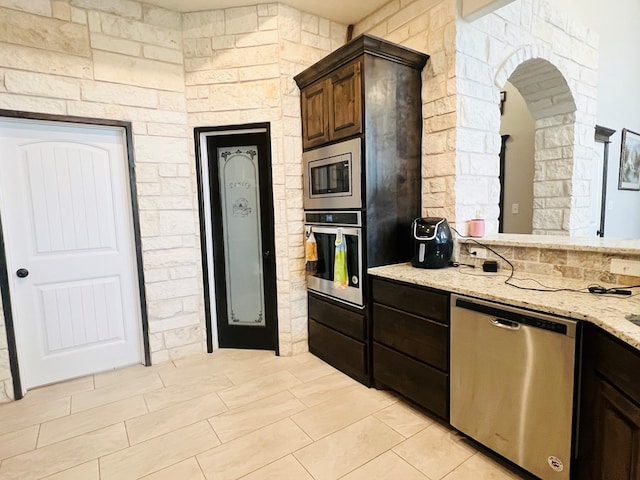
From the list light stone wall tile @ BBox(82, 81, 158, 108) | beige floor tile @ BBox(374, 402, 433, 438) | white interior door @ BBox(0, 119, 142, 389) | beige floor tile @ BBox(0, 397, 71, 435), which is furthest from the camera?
light stone wall tile @ BBox(82, 81, 158, 108)

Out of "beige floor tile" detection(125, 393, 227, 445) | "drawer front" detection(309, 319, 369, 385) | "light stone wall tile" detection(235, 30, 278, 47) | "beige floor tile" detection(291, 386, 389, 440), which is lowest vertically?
"beige floor tile" detection(291, 386, 389, 440)

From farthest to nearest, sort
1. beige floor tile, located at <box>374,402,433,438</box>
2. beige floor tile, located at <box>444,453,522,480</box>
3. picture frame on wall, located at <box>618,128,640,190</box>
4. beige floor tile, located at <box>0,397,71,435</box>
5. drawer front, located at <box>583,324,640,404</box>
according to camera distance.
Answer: picture frame on wall, located at <box>618,128,640,190</box>, beige floor tile, located at <box>0,397,71,435</box>, beige floor tile, located at <box>374,402,433,438</box>, beige floor tile, located at <box>444,453,522,480</box>, drawer front, located at <box>583,324,640,404</box>

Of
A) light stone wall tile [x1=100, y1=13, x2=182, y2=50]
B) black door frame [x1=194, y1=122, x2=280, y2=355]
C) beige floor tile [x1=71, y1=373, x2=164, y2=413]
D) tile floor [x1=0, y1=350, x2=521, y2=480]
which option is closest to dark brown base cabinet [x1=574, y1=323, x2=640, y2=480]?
tile floor [x1=0, y1=350, x2=521, y2=480]

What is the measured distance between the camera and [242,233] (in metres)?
3.16

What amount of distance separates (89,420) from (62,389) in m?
0.62

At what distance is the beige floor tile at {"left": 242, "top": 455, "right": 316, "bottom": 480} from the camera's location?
66.0 inches

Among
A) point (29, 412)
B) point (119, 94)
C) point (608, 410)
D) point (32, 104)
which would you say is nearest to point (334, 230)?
point (608, 410)

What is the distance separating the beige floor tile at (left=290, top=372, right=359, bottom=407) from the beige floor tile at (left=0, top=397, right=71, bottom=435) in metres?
1.60

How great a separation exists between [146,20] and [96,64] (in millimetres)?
553

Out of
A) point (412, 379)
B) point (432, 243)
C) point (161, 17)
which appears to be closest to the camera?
point (412, 379)

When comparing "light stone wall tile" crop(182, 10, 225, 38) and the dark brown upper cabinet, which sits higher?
"light stone wall tile" crop(182, 10, 225, 38)

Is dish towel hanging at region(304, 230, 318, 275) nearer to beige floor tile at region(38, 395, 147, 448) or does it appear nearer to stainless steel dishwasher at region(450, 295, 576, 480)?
stainless steel dishwasher at region(450, 295, 576, 480)

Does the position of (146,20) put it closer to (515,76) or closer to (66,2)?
(66,2)

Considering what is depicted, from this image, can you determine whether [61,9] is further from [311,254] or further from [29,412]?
[29,412]
